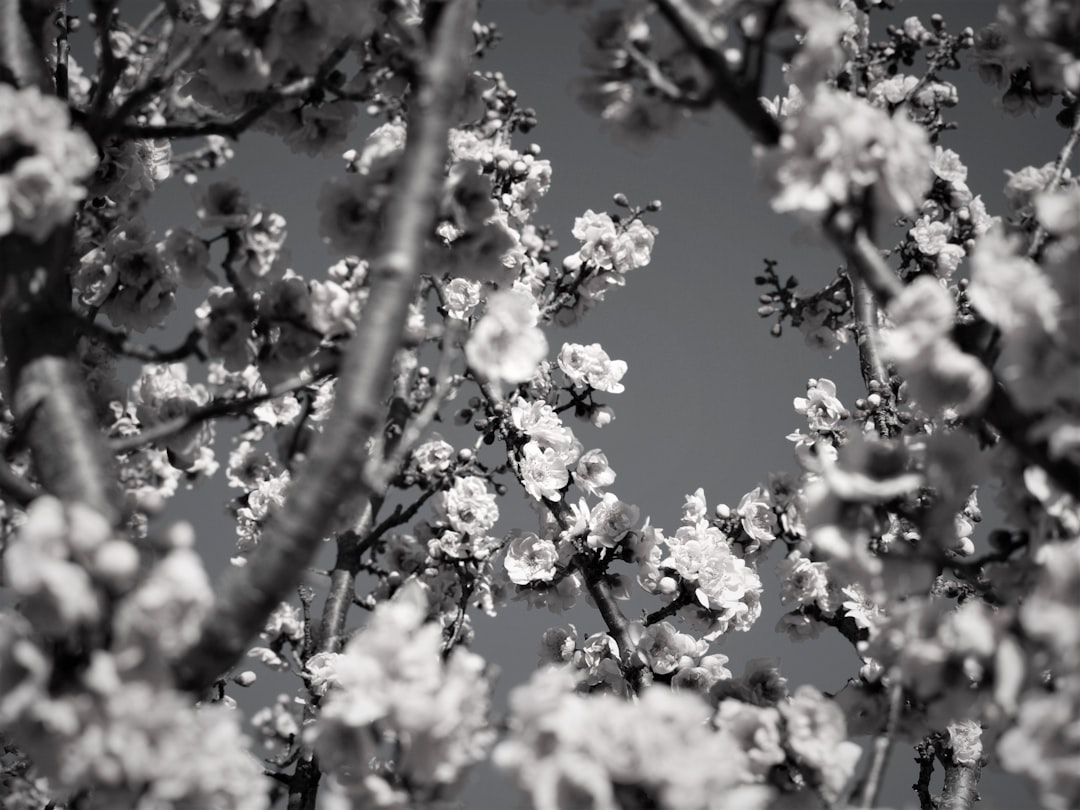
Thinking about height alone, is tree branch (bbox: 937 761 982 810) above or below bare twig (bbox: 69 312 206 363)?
below

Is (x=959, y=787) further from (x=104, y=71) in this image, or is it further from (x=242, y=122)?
(x=104, y=71)

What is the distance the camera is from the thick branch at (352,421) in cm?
215

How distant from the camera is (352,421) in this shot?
225 centimetres

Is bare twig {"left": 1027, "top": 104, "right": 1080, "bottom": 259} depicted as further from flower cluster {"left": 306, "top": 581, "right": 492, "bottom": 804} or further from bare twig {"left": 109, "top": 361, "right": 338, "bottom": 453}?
bare twig {"left": 109, "top": 361, "right": 338, "bottom": 453}

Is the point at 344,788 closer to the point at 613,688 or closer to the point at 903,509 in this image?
the point at 903,509

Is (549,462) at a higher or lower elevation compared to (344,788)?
higher

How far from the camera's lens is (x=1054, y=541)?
8.48ft

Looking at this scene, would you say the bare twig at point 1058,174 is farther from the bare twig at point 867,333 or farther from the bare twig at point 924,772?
the bare twig at point 924,772

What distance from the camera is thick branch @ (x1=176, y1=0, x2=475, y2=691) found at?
7.07 ft

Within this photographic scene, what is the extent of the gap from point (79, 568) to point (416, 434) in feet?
3.36

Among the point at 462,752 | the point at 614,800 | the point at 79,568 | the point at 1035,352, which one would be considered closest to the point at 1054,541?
the point at 1035,352

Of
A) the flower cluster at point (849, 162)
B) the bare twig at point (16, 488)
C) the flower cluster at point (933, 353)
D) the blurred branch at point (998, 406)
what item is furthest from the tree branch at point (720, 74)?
the bare twig at point (16, 488)

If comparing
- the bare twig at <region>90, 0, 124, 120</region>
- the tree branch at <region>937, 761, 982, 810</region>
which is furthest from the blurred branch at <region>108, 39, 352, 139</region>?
the tree branch at <region>937, 761, 982, 810</region>

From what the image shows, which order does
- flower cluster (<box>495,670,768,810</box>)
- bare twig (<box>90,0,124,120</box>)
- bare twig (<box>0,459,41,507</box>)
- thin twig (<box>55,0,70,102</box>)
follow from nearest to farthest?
Answer: 1. flower cluster (<box>495,670,768,810</box>)
2. bare twig (<box>0,459,41,507</box>)
3. bare twig (<box>90,0,124,120</box>)
4. thin twig (<box>55,0,70,102</box>)
